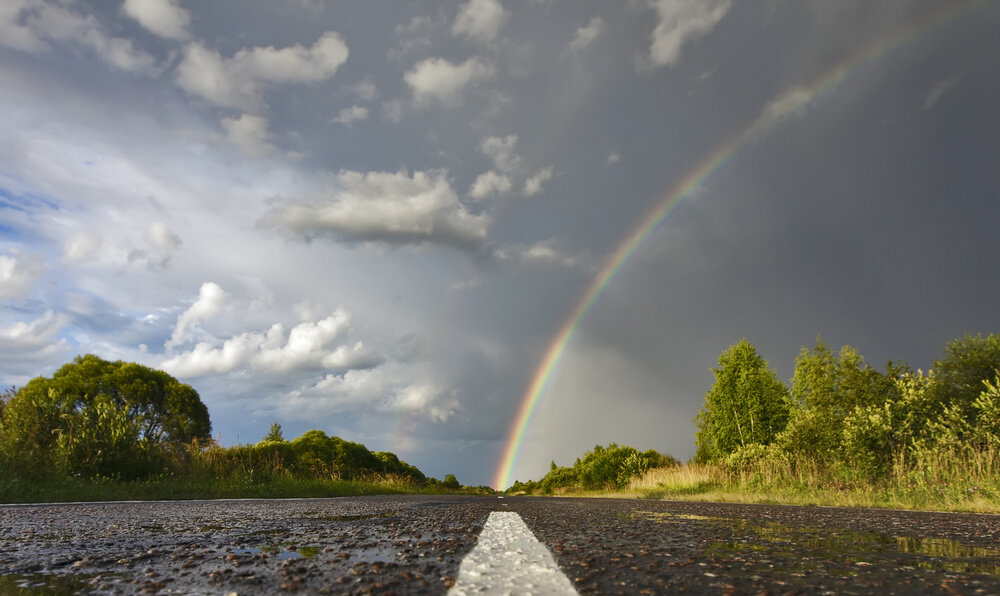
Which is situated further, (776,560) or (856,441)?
(856,441)

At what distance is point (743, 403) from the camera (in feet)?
134

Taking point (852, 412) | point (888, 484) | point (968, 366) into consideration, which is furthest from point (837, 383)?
point (888, 484)

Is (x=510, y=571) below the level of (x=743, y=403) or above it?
below

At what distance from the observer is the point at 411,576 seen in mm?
2156

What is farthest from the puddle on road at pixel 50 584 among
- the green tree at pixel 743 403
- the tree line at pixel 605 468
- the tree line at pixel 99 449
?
the green tree at pixel 743 403

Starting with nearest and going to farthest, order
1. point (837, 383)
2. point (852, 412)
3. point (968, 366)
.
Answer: point (852, 412), point (968, 366), point (837, 383)

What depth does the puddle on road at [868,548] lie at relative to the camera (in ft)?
Answer: 9.23

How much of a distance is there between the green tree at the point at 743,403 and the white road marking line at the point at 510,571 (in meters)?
40.3

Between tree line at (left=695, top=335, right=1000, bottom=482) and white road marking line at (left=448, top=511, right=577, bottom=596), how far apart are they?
492 inches

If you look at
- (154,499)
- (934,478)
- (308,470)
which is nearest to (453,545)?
(154,499)

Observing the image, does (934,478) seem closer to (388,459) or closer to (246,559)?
(246,559)

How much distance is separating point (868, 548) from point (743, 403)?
41.4m

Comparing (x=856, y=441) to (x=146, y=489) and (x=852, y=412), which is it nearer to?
(x=852, y=412)

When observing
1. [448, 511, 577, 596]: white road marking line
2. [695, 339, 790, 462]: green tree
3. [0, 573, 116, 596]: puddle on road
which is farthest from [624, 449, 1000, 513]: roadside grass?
[695, 339, 790, 462]: green tree
